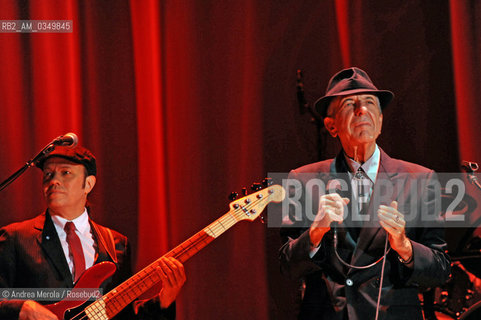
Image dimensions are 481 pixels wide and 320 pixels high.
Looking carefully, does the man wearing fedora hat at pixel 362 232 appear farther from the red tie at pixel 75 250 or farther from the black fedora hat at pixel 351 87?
the red tie at pixel 75 250

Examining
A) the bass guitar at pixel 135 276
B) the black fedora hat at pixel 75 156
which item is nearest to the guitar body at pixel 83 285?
the bass guitar at pixel 135 276

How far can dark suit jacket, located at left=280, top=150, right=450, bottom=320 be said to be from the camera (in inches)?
78.9

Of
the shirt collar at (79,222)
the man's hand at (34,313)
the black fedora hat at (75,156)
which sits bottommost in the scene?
the man's hand at (34,313)

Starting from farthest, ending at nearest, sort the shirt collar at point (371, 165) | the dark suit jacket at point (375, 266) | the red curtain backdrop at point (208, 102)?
the red curtain backdrop at point (208, 102) < the shirt collar at point (371, 165) < the dark suit jacket at point (375, 266)

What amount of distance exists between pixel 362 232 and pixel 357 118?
46 centimetres

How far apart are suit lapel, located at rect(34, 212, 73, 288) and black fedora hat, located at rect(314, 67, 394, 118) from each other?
4.17 ft

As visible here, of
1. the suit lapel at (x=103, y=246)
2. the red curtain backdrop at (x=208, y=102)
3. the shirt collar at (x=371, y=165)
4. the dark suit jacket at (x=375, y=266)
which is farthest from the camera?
the red curtain backdrop at (x=208, y=102)

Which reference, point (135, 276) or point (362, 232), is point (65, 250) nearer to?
point (135, 276)

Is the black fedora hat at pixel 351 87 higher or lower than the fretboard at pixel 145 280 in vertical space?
higher

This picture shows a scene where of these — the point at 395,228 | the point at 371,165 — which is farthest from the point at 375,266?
the point at 371,165

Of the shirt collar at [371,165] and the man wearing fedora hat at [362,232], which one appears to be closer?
the man wearing fedora hat at [362,232]

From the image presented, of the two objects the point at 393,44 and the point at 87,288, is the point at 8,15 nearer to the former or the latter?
the point at 87,288

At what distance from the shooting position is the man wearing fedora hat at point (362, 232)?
6.44 ft

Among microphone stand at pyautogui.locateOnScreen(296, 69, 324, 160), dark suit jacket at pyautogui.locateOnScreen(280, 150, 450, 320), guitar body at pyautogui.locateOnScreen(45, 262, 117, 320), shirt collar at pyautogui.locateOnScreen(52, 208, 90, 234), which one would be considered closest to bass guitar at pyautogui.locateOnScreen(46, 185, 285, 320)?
guitar body at pyautogui.locateOnScreen(45, 262, 117, 320)
